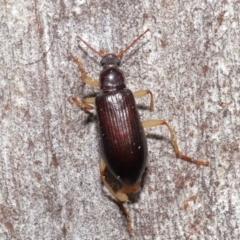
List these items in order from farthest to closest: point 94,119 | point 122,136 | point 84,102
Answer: point 94,119 < point 84,102 < point 122,136

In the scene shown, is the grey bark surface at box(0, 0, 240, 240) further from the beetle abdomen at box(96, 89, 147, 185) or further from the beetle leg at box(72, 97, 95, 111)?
the beetle abdomen at box(96, 89, 147, 185)

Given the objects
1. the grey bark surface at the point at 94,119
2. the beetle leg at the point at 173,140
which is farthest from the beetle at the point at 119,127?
the grey bark surface at the point at 94,119

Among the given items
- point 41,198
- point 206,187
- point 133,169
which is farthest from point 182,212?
point 41,198

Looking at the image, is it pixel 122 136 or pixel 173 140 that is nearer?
pixel 122 136

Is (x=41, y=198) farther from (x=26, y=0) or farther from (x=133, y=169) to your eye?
(x=26, y=0)

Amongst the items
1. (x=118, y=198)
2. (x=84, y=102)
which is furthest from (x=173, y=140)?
(x=84, y=102)

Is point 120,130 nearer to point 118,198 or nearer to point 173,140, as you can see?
point 173,140
